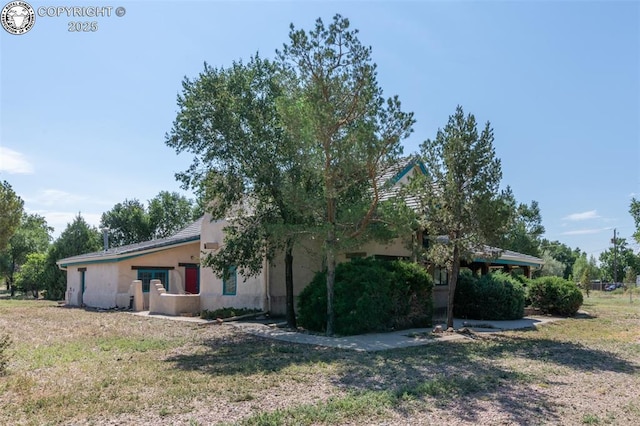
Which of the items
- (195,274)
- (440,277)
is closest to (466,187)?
(440,277)

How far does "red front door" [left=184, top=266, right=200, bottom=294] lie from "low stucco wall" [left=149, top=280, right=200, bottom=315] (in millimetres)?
4504

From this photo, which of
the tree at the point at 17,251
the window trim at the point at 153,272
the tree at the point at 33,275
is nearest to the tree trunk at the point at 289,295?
the window trim at the point at 153,272

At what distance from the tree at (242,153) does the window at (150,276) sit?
10.6 metres

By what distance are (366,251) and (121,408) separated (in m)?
12.8

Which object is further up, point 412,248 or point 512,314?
point 412,248

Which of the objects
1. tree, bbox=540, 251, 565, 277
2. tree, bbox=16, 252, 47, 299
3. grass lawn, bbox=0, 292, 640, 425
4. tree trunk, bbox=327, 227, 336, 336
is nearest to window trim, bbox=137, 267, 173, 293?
grass lawn, bbox=0, 292, 640, 425

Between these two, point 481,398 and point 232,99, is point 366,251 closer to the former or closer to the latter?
point 232,99

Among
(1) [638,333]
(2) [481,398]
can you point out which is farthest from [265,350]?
(1) [638,333]

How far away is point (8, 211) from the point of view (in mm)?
16234

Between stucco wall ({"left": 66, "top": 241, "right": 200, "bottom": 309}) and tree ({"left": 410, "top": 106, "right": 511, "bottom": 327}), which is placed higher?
tree ({"left": 410, "top": 106, "right": 511, "bottom": 327})

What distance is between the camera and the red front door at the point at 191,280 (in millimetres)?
25734

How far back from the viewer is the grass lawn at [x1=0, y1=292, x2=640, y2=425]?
601 centimetres

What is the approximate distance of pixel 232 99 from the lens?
49.2ft

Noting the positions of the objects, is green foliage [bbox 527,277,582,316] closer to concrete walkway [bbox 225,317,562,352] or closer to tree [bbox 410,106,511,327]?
concrete walkway [bbox 225,317,562,352]
